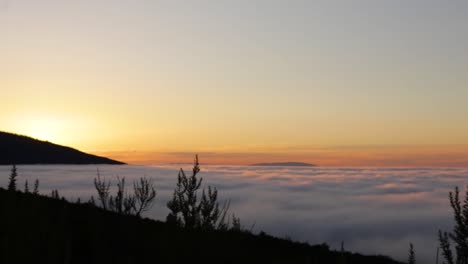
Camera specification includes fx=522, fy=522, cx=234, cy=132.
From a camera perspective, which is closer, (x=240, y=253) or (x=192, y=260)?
(x=192, y=260)

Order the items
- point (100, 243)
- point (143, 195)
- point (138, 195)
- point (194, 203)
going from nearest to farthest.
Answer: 1. point (100, 243)
2. point (194, 203)
3. point (138, 195)
4. point (143, 195)

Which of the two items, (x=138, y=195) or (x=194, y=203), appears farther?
(x=138, y=195)

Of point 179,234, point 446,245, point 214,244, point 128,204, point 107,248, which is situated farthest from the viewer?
point 128,204

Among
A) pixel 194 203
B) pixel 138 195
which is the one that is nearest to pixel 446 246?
pixel 194 203

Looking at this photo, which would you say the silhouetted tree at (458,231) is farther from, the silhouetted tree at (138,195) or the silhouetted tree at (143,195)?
the silhouetted tree at (143,195)

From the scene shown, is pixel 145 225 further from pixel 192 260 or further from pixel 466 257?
pixel 466 257

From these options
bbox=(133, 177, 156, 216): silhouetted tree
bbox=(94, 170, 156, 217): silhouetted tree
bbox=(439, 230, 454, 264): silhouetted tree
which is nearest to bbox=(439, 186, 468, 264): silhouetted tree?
bbox=(439, 230, 454, 264): silhouetted tree

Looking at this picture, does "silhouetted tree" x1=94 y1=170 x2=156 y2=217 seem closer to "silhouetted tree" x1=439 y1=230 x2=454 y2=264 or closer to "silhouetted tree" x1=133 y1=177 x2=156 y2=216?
"silhouetted tree" x1=133 y1=177 x2=156 y2=216

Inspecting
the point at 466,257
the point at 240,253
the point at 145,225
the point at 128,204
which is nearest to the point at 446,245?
the point at 466,257

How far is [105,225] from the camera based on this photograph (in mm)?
6188

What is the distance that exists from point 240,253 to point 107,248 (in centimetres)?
188

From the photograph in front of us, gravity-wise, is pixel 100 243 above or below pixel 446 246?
above

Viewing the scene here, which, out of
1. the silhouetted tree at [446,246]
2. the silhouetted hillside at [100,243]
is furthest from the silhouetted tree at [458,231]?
the silhouetted hillside at [100,243]

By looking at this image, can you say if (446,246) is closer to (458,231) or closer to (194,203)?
(458,231)
